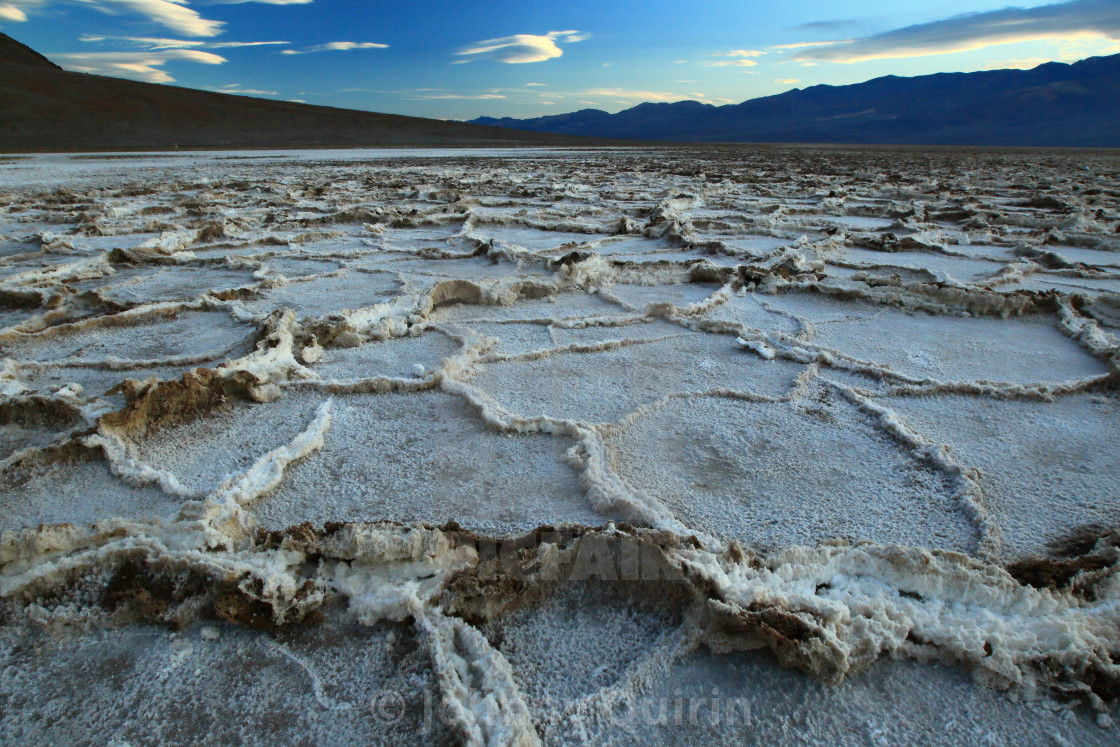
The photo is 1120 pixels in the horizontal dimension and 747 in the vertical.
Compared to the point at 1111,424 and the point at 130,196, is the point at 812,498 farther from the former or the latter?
the point at 130,196

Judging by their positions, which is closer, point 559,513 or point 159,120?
point 559,513

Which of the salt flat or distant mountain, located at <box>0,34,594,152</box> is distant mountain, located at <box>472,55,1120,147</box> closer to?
distant mountain, located at <box>0,34,594,152</box>

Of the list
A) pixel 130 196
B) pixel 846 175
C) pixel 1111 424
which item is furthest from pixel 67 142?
pixel 1111 424

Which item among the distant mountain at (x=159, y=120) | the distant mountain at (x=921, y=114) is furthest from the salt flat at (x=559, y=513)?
the distant mountain at (x=921, y=114)

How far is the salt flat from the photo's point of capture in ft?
2.85

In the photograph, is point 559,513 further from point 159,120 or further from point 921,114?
point 921,114

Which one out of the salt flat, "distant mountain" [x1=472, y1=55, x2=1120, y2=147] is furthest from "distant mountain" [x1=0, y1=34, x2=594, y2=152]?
A: "distant mountain" [x1=472, y1=55, x2=1120, y2=147]

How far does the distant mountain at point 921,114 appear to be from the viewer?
3605 inches

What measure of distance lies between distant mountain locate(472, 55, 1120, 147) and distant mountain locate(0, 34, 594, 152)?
255 ft

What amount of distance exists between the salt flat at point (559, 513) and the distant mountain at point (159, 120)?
24.5 m

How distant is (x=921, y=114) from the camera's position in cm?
10819

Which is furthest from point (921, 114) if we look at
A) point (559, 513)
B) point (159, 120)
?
point (559, 513)

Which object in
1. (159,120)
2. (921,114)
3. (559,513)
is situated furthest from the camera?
(921,114)

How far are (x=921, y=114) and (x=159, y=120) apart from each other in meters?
119
